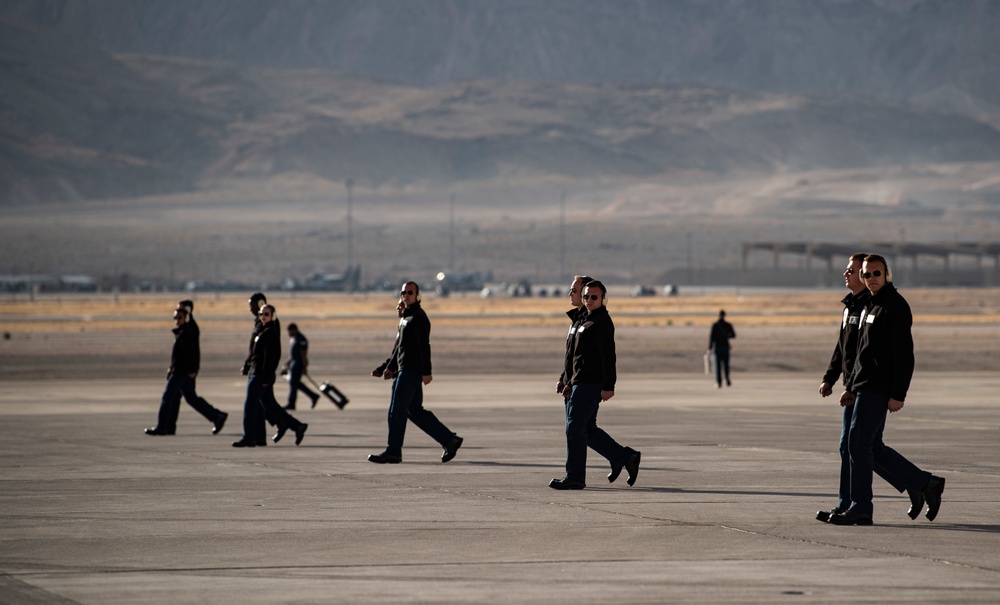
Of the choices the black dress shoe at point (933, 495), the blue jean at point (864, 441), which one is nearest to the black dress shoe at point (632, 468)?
the blue jean at point (864, 441)

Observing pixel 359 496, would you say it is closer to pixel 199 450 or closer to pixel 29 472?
pixel 29 472

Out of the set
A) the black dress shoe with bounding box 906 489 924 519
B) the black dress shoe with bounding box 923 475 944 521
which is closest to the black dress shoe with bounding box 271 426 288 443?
the black dress shoe with bounding box 906 489 924 519

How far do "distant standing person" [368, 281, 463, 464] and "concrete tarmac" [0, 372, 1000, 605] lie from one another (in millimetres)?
292

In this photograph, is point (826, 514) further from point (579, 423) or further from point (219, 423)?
point (219, 423)

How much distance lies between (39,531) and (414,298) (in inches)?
253

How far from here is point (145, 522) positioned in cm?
1400

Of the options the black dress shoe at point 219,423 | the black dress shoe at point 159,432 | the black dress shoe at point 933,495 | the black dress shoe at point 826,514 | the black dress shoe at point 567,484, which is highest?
the black dress shoe at point 933,495

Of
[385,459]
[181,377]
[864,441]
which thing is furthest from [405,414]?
[864,441]

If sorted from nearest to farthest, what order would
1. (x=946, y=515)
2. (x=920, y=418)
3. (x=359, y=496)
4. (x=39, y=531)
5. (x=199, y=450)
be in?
(x=39, y=531) < (x=946, y=515) < (x=359, y=496) < (x=199, y=450) < (x=920, y=418)

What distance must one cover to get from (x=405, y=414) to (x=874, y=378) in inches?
267

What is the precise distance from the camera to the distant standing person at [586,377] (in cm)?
1636

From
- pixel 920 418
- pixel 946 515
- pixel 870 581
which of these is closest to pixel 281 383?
pixel 920 418

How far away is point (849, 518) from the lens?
1370cm

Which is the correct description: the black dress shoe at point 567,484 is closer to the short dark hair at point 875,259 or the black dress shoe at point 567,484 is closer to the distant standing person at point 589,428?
the distant standing person at point 589,428
